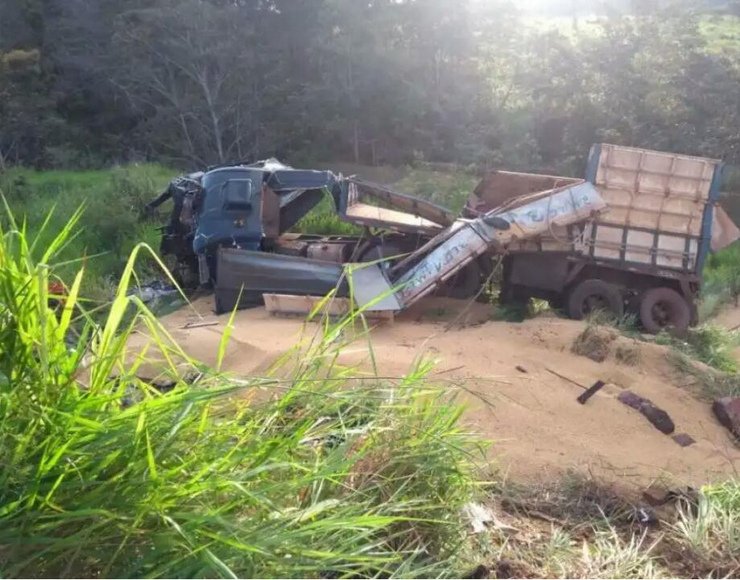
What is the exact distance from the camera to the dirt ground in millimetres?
5406

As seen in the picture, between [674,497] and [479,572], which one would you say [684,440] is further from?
[479,572]

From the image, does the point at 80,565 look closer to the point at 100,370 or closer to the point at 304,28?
the point at 100,370

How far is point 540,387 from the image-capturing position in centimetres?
686

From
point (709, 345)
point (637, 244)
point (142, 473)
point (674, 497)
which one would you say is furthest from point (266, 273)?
point (142, 473)

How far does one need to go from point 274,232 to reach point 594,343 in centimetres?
436

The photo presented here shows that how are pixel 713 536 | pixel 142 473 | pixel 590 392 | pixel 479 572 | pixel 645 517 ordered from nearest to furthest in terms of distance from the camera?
pixel 142 473 < pixel 479 572 < pixel 713 536 < pixel 645 517 < pixel 590 392

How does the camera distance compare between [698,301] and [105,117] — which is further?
[105,117]

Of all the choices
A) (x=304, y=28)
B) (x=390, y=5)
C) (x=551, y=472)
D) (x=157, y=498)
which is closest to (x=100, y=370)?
(x=157, y=498)

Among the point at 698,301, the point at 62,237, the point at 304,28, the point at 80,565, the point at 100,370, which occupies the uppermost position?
the point at 304,28

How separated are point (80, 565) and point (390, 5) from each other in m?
29.0

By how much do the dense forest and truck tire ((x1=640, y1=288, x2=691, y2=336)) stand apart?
52.8 feet

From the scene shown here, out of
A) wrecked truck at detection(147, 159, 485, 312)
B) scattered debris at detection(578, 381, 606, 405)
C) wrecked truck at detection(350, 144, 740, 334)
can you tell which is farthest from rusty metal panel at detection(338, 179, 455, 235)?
scattered debris at detection(578, 381, 606, 405)

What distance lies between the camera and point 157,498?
2.27 meters

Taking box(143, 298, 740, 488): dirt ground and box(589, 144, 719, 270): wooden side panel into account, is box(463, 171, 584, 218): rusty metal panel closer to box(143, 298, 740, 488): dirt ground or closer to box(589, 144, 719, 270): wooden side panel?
box(589, 144, 719, 270): wooden side panel
